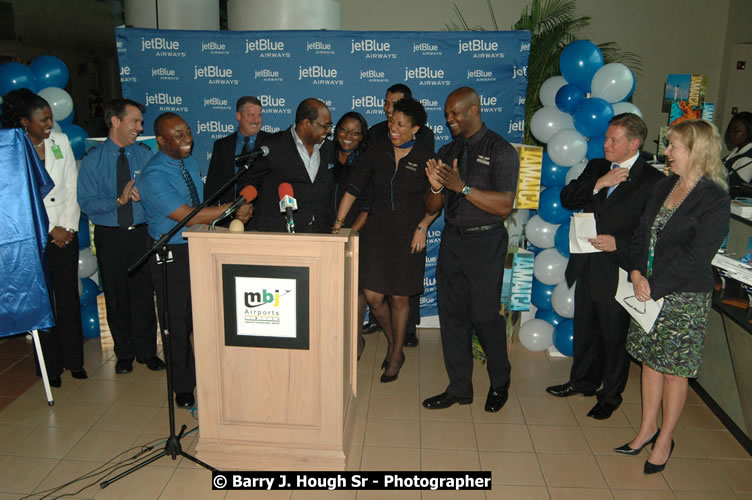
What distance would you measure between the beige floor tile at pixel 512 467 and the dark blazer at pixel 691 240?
1.09 metres

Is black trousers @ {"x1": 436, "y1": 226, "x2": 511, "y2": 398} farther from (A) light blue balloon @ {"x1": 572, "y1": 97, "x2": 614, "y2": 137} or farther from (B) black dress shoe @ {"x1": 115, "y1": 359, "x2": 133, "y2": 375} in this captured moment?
(B) black dress shoe @ {"x1": 115, "y1": 359, "x2": 133, "y2": 375}

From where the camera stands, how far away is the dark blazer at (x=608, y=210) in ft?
11.0

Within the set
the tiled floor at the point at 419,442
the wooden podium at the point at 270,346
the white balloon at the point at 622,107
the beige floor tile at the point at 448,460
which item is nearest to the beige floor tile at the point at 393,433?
the tiled floor at the point at 419,442

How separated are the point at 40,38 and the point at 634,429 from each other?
10.1 m

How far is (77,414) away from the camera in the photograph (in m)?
3.63

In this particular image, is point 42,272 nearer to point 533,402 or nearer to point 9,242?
point 9,242

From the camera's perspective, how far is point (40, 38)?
31.0 ft

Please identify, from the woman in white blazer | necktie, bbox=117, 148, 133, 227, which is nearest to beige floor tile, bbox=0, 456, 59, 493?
the woman in white blazer

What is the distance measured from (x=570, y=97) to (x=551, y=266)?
1223 mm

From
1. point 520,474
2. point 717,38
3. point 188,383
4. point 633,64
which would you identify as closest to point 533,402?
point 520,474

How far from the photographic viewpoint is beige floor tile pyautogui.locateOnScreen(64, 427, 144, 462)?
3188 mm

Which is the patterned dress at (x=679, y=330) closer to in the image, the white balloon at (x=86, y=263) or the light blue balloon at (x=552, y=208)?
the light blue balloon at (x=552, y=208)

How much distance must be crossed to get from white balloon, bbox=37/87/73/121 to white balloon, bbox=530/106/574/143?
347 cm

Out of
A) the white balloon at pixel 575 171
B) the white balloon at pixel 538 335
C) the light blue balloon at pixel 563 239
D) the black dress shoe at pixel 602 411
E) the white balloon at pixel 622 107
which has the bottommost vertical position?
the black dress shoe at pixel 602 411
